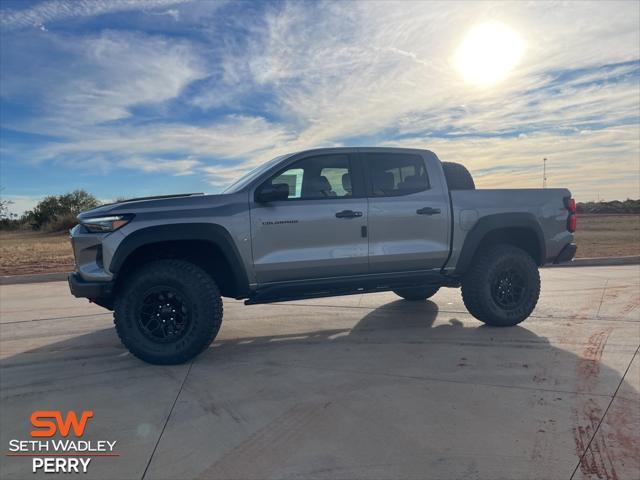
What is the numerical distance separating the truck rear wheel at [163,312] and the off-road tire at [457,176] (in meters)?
2.98

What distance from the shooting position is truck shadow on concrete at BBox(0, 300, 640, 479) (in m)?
2.81

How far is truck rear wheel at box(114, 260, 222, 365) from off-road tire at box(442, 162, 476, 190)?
2.98 meters

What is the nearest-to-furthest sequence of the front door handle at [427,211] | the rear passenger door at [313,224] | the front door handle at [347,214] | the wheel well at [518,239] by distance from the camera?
the rear passenger door at [313,224]
the front door handle at [347,214]
the front door handle at [427,211]
the wheel well at [518,239]

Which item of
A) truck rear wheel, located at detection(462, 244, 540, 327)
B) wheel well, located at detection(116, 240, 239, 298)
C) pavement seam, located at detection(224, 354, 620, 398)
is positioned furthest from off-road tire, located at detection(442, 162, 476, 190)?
wheel well, located at detection(116, 240, 239, 298)

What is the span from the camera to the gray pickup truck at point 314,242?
4055 millimetres

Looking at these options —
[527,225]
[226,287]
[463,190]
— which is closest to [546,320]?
[527,225]

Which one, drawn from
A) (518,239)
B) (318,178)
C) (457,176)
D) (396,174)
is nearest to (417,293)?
(518,239)

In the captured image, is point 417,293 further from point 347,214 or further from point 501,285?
point 347,214

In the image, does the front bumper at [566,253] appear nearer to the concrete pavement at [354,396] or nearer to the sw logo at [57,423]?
the concrete pavement at [354,396]

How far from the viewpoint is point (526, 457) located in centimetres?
251

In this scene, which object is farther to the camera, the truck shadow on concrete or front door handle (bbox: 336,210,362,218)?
front door handle (bbox: 336,210,362,218)

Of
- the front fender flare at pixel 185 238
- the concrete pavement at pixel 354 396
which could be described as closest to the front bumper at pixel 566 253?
the concrete pavement at pixel 354 396

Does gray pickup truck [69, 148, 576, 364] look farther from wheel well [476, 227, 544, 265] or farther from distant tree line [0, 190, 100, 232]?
distant tree line [0, 190, 100, 232]

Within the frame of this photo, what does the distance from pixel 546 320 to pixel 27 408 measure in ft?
17.2
